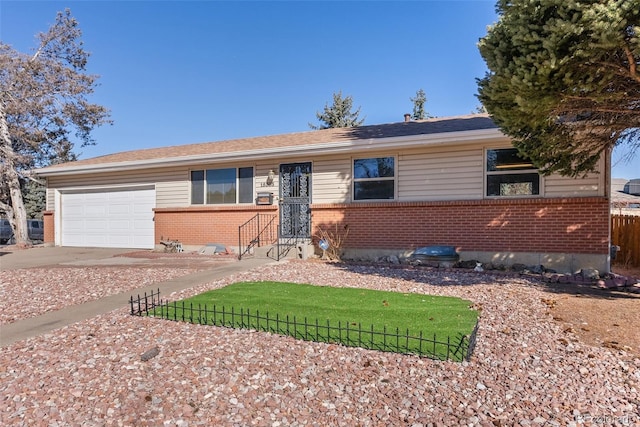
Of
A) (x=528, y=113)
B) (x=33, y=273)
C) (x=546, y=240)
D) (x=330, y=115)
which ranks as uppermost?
(x=330, y=115)

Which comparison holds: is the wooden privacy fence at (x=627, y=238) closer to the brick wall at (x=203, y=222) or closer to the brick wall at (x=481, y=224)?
the brick wall at (x=481, y=224)

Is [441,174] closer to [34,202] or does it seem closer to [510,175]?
[510,175]

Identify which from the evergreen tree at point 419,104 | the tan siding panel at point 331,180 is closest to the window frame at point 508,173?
the tan siding panel at point 331,180

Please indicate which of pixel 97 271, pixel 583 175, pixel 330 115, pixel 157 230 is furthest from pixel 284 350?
pixel 330 115

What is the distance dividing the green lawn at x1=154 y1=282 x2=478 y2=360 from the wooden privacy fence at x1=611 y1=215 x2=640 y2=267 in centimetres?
713

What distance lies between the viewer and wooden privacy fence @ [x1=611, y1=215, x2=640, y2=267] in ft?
31.8

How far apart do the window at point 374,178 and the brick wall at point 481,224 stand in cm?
37

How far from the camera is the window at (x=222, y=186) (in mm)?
12078

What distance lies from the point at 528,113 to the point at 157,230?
12.0m

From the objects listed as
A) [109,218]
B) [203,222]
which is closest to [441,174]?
[203,222]

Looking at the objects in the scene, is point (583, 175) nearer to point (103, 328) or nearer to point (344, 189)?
point (344, 189)

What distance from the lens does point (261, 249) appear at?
1109 centimetres

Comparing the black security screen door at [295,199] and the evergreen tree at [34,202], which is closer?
the black security screen door at [295,199]

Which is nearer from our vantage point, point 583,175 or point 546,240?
point 583,175
